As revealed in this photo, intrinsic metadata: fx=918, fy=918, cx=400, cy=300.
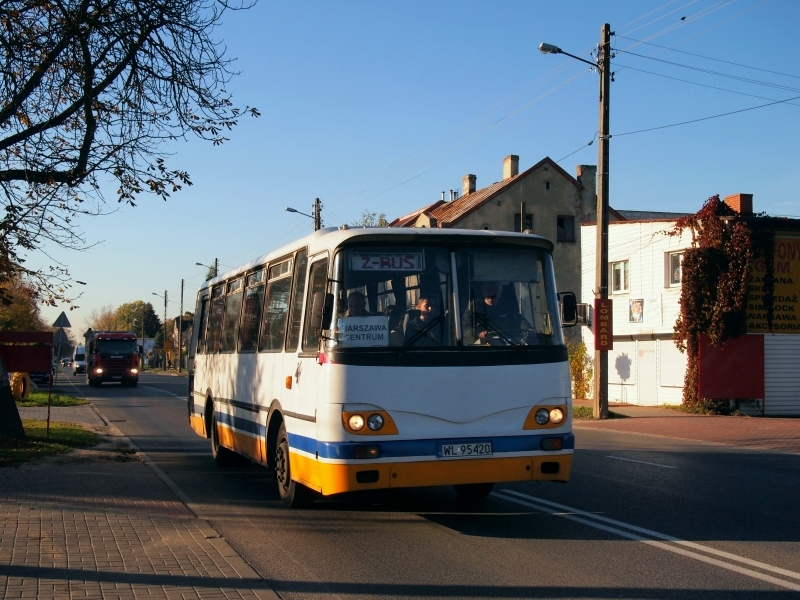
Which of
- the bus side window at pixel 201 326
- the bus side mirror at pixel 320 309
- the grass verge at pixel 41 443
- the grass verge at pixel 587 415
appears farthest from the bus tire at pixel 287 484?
the grass verge at pixel 587 415

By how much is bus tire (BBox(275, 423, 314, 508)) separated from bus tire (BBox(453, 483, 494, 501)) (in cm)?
170

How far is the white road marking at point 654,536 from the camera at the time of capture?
6.68 meters

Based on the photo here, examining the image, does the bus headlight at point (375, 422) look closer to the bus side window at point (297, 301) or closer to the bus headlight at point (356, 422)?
the bus headlight at point (356, 422)

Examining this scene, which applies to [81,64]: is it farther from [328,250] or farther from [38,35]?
[328,250]

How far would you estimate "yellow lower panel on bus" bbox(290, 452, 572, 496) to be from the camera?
7.88 metres

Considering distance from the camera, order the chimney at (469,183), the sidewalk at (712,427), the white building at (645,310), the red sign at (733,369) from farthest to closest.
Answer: the chimney at (469,183) → the white building at (645,310) → the red sign at (733,369) → the sidewalk at (712,427)

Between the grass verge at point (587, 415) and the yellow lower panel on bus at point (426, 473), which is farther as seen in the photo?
the grass verge at point (587, 415)

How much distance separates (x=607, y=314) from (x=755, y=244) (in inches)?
210

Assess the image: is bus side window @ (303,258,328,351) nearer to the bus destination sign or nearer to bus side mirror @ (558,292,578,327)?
the bus destination sign

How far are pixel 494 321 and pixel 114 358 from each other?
146 ft

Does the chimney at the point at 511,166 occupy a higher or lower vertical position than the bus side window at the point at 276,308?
higher

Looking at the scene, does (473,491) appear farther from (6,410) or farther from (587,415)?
(587,415)

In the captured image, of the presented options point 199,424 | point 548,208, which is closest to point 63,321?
point 199,424

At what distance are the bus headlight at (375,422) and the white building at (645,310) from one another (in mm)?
23009
